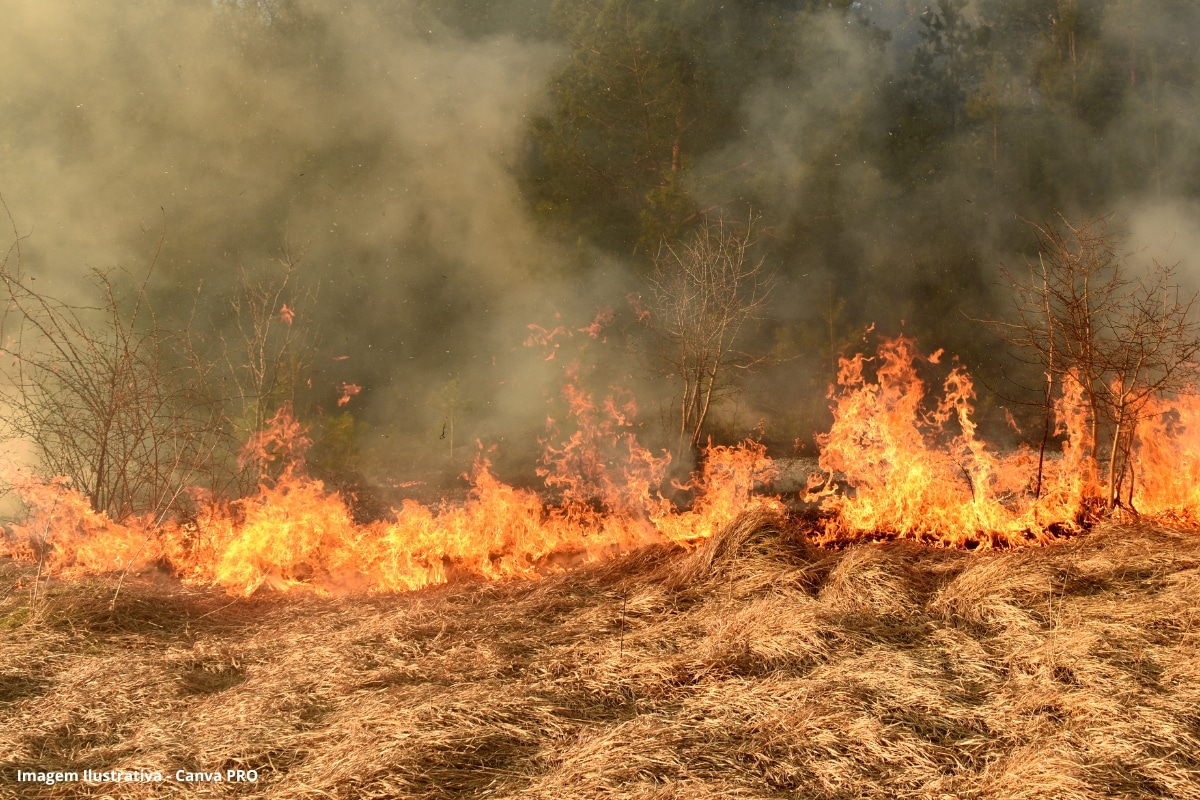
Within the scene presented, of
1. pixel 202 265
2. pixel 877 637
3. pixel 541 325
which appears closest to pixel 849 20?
pixel 541 325

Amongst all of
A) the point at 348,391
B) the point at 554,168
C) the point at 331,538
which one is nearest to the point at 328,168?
the point at 348,391

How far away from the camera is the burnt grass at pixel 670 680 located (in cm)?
320

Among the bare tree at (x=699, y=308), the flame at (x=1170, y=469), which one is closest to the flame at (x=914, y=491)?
the flame at (x=1170, y=469)

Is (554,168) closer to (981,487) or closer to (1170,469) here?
(981,487)

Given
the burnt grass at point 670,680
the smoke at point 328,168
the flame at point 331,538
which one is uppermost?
the smoke at point 328,168

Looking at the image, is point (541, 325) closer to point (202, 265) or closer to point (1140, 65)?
point (202, 265)

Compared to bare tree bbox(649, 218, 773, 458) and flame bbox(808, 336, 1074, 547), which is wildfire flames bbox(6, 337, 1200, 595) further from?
bare tree bbox(649, 218, 773, 458)

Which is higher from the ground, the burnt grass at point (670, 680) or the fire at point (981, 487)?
the fire at point (981, 487)

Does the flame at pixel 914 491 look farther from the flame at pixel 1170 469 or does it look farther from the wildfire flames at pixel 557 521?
the flame at pixel 1170 469

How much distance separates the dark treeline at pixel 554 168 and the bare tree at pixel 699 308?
15.6 inches

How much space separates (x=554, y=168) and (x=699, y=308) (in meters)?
3.41

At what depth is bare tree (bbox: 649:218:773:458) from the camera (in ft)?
29.6

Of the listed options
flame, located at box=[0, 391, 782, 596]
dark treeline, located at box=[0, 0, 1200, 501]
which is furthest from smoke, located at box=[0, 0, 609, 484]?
flame, located at box=[0, 391, 782, 596]

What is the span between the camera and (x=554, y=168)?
1242cm
